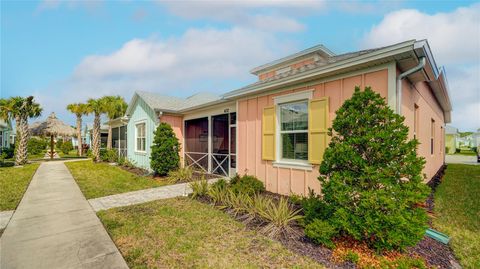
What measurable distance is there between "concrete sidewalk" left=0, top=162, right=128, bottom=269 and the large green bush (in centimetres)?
336

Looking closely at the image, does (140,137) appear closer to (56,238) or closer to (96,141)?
(96,141)

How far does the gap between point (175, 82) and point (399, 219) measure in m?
24.7

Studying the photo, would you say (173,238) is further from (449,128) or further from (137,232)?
(449,128)

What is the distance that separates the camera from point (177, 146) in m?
10.6

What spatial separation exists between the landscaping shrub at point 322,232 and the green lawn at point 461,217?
5.82 feet

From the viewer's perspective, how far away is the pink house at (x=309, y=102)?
4539 millimetres

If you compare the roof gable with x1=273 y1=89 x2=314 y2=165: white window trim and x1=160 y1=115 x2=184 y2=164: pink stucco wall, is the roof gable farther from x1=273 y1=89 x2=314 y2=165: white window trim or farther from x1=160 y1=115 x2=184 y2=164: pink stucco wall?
x1=273 y1=89 x2=314 y2=165: white window trim

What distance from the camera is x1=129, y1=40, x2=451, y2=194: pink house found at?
4.54 m

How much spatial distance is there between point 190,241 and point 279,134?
4123mm

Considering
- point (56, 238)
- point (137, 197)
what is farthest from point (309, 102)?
point (56, 238)

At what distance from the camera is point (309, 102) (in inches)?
231

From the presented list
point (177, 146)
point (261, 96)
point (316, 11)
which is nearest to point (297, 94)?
point (261, 96)

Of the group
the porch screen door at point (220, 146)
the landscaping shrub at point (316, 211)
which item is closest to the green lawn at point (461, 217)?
the landscaping shrub at point (316, 211)

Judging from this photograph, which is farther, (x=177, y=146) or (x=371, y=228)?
(x=177, y=146)
